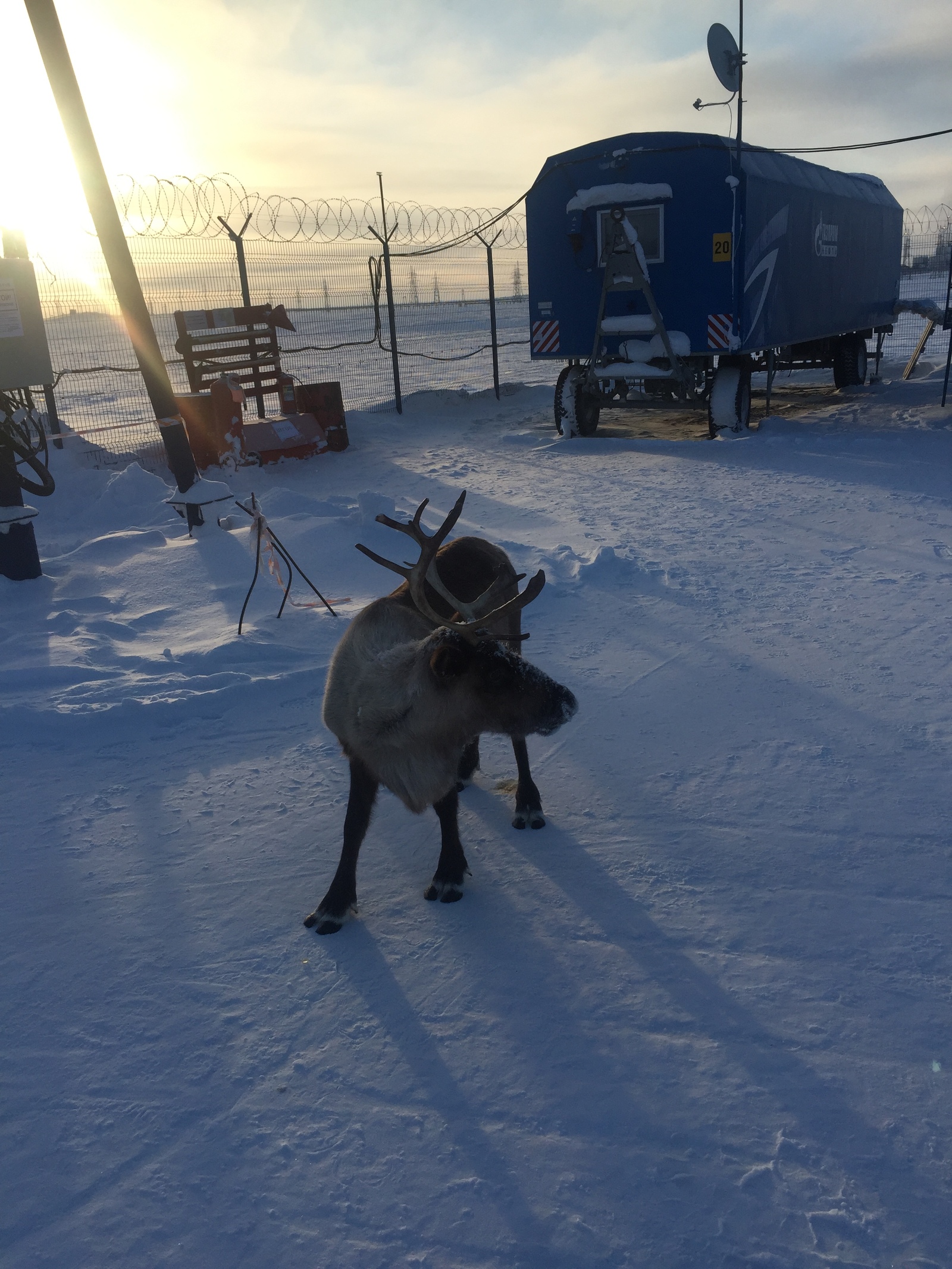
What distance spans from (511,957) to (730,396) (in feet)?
33.1

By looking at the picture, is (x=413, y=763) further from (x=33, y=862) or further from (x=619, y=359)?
(x=619, y=359)

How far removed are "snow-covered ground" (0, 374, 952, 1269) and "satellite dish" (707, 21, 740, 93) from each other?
26.4 ft

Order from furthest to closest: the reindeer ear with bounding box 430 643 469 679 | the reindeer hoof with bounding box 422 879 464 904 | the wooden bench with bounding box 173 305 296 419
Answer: the wooden bench with bounding box 173 305 296 419 → the reindeer hoof with bounding box 422 879 464 904 → the reindeer ear with bounding box 430 643 469 679

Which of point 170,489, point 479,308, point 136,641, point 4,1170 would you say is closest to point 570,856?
point 4,1170

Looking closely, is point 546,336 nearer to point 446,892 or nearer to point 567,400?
point 567,400

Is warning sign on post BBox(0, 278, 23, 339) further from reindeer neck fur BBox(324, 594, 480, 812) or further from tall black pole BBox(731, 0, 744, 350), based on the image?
tall black pole BBox(731, 0, 744, 350)

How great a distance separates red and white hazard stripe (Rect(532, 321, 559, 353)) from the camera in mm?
12235

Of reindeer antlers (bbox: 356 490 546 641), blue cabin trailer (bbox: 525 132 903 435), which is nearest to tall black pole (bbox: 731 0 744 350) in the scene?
blue cabin trailer (bbox: 525 132 903 435)

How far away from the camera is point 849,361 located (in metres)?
15.8

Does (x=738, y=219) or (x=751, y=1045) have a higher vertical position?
(x=738, y=219)

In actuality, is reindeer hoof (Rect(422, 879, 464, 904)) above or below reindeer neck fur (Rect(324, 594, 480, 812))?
below

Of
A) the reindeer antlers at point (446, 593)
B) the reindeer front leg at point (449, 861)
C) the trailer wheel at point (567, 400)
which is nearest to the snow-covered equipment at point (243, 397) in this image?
the trailer wheel at point (567, 400)

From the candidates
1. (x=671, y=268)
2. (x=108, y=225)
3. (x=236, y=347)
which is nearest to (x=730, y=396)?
(x=671, y=268)

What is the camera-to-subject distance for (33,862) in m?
3.56
